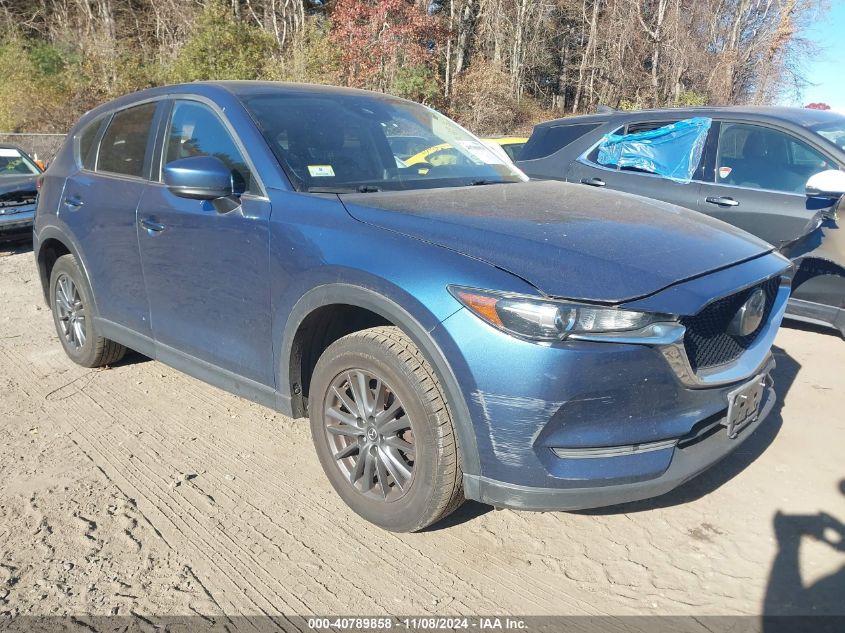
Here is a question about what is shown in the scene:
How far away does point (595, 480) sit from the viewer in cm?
233

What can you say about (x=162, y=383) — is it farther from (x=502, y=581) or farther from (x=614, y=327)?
(x=614, y=327)

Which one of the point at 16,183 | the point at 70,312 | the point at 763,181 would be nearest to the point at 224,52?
the point at 16,183

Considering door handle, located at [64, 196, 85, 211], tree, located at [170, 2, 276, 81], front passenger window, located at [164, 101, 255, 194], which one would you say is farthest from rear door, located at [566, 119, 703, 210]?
tree, located at [170, 2, 276, 81]

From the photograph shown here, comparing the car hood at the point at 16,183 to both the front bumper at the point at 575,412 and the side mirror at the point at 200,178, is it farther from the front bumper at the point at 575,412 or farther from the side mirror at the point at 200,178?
the front bumper at the point at 575,412

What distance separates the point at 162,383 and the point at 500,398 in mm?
3066

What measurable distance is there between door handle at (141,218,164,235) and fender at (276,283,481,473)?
3.90 ft

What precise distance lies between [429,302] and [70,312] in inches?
139

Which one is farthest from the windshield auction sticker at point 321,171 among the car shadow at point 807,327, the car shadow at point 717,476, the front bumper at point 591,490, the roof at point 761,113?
the car shadow at point 807,327

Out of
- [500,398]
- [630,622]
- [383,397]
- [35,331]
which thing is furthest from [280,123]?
[35,331]

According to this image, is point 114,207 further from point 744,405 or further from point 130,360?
point 744,405

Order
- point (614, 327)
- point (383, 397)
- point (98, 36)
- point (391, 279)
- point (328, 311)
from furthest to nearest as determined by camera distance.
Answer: point (98, 36), point (328, 311), point (383, 397), point (391, 279), point (614, 327)

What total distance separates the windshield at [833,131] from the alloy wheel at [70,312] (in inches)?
215

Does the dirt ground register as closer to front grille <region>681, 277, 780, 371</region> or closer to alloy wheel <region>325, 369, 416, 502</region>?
alloy wheel <region>325, 369, 416, 502</region>

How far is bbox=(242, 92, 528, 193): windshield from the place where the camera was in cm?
320
